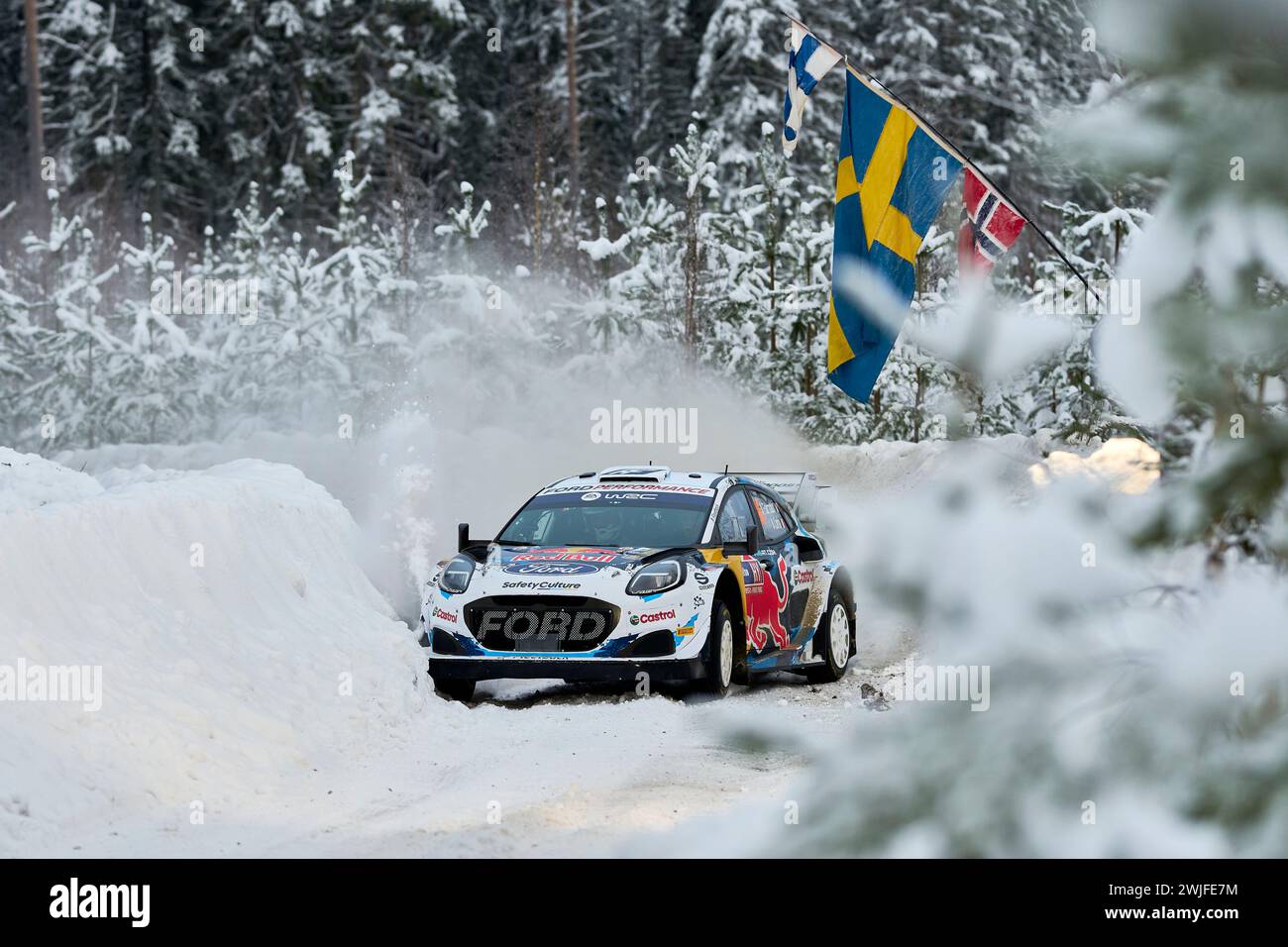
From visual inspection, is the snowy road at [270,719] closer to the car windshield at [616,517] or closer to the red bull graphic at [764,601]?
the red bull graphic at [764,601]

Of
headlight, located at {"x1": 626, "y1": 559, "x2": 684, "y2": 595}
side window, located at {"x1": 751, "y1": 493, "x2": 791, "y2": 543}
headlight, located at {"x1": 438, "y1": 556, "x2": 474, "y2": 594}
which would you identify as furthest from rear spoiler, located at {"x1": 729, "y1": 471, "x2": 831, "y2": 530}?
headlight, located at {"x1": 438, "y1": 556, "x2": 474, "y2": 594}

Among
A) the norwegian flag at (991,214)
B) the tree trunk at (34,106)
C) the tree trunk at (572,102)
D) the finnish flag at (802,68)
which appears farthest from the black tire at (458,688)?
the tree trunk at (572,102)

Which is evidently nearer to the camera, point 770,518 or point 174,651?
point 174,651

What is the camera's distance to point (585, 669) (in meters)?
10.9

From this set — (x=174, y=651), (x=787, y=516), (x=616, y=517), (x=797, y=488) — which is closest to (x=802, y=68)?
(x=797, y=488)

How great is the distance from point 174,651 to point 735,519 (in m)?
4.98

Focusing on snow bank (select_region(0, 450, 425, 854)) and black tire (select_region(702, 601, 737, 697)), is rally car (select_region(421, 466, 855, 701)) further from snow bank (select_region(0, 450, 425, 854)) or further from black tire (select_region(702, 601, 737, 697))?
snow bank (select_region(0, 450, 425, 854))

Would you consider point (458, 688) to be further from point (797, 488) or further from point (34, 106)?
point (34, 106)

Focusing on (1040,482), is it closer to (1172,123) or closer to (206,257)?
(1172,123)

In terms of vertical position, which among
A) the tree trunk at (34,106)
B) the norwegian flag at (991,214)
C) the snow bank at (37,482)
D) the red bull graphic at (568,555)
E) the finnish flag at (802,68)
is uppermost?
the tree trunk at (34,106)

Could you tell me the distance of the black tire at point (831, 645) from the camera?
12.9m

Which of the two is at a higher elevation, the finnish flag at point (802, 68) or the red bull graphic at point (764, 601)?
the finnish flag at point (802, 68)

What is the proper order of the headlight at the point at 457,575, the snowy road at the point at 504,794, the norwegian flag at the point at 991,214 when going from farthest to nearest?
the norwegian flag at the point at 991,214 < the headlight at the point at 457,575 < the snowy road at the point at 504,794

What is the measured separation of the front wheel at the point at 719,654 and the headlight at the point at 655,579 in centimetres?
35
